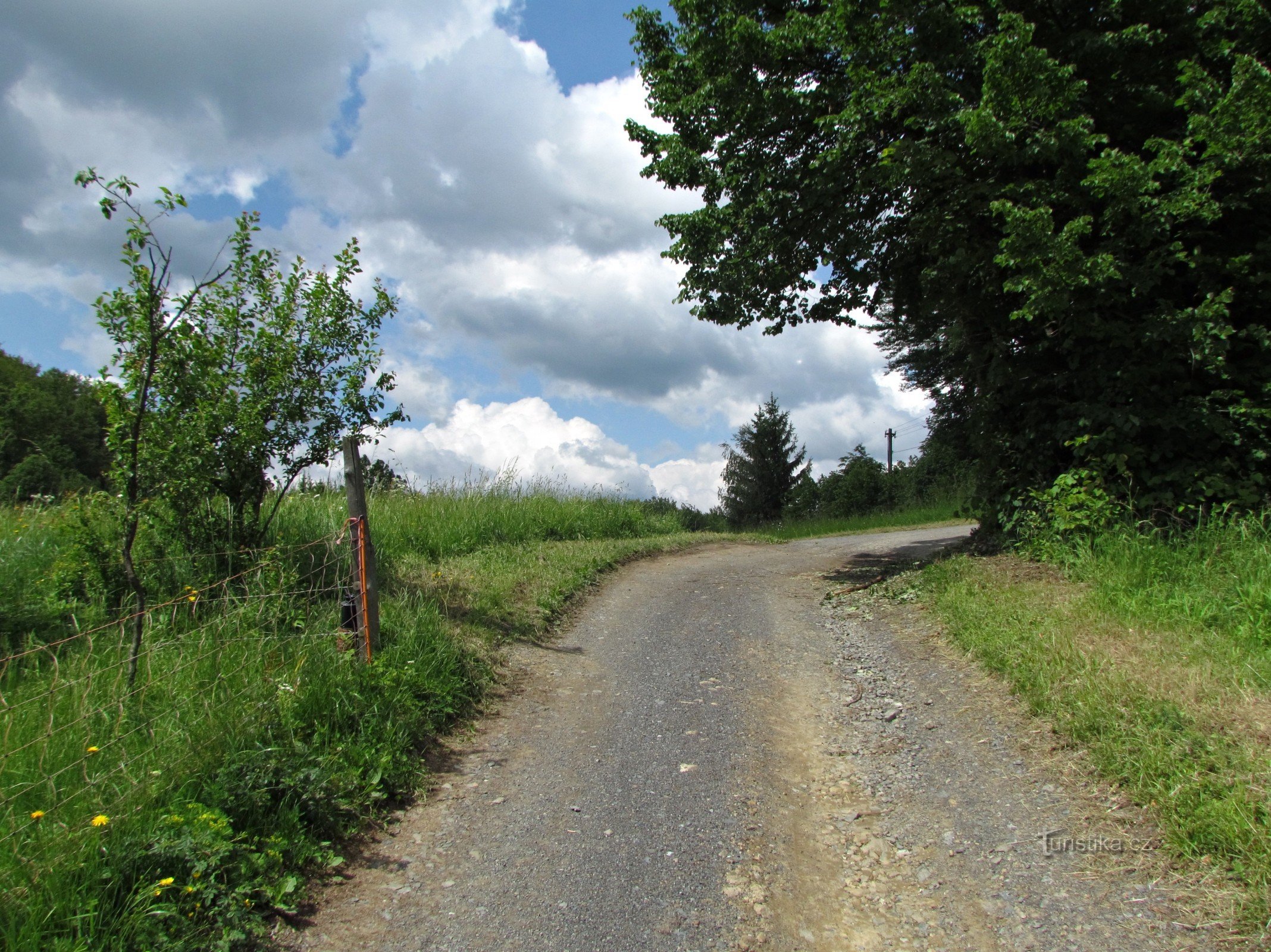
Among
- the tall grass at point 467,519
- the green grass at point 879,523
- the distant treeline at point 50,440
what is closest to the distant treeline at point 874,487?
the green grass at point 879,523

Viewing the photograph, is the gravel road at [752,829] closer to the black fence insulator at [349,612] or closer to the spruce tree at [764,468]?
the black fence insulator at [349,612]

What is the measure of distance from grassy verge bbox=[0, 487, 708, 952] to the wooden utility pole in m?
0.18

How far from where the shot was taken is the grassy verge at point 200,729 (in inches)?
118

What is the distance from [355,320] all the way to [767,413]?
39.8m

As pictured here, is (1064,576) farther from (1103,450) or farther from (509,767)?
(509,767)

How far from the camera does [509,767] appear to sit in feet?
15.6

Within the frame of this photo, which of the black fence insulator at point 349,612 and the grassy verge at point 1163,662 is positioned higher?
the black fence insulator at point 349,612

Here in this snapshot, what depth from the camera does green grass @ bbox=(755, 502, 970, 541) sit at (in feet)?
67.5

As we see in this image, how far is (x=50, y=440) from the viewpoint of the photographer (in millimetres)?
8305

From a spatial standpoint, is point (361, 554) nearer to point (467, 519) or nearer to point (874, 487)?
point (467, 519)

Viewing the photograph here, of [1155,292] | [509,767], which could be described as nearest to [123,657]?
[509,767]

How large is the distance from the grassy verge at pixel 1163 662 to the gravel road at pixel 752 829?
24 cm

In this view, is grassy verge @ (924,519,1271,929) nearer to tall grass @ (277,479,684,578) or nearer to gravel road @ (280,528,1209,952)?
gravel road @ (280,528,1209,952)

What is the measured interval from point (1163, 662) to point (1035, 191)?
5.07 metres
